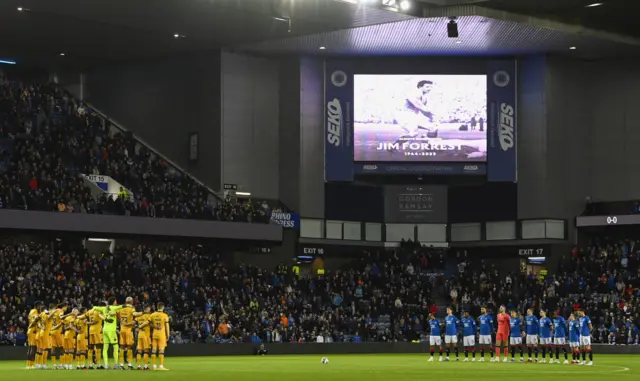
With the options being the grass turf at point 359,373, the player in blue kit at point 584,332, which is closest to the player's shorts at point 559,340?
the player in blue kit at point 584,332

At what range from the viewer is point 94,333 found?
39.7 metres

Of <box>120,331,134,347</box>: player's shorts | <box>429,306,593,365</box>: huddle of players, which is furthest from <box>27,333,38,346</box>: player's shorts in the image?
<box>429,306,593,365</box>: huddle of players

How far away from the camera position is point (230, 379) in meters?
32.8

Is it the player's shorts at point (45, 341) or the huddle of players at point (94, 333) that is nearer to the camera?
the huddle of players at point (94, 333)

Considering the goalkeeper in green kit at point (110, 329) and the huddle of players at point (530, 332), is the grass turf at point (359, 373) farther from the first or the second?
the huddle of players at point (530, 332)

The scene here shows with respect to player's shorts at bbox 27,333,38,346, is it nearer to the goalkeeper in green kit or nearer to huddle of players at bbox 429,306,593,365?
the goalkeeper in green kit

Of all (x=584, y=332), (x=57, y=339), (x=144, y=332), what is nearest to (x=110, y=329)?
(x=144, y=332)

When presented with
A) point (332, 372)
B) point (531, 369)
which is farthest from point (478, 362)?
point (332, 372)

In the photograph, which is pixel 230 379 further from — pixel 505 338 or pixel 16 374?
pixel 505 338

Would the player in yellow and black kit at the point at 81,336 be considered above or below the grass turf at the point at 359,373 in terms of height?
above

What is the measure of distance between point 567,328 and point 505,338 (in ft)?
9.14

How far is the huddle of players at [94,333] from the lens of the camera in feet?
127

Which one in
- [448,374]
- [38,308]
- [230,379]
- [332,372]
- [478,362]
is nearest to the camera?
[230,379]

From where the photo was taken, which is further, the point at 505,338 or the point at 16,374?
the point at 505,338
